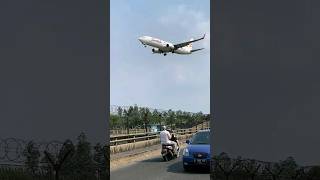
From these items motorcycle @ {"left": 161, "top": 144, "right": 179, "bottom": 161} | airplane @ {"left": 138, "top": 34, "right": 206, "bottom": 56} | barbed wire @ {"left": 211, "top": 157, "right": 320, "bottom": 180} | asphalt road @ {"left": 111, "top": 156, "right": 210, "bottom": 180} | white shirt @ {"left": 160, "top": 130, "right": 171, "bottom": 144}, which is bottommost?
asphalt road @ {"left": 111, "top": 156, "right": 210, "bottom": 180}

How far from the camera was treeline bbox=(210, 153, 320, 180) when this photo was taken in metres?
5.69

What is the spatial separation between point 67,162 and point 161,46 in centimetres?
193

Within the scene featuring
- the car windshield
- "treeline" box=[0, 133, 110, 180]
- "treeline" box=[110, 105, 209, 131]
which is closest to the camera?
"treeline" box=[0, 133, 110, 180]

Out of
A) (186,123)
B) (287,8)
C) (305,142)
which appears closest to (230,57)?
(287,8)

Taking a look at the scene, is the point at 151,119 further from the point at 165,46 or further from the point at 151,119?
the point at 165,46

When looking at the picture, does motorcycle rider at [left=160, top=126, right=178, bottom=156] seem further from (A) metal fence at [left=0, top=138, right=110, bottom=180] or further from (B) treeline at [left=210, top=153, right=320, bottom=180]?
(B) treeline at [left=210, top=153, right=320, bottom=180]

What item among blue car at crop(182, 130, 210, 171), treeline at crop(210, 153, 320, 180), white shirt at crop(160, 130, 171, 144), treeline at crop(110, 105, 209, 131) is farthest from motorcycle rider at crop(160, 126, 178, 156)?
treeline at crop(210, 153, 320, 180)

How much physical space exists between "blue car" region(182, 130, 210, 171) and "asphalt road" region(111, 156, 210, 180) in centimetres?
17

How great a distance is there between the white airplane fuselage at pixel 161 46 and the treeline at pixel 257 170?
1.41m

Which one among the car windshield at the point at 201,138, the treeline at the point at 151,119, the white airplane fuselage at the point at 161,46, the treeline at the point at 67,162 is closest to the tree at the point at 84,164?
the treeline at the point at 67,162

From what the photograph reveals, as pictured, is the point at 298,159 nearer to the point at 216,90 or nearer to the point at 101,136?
the point at 216,90

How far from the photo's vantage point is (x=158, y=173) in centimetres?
1043

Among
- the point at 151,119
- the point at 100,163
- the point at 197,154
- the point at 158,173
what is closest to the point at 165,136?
the point at 197,154

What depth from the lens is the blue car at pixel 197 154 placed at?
34.2ft
